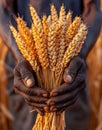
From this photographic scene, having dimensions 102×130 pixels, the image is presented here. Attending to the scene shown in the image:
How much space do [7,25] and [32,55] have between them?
0.44 m

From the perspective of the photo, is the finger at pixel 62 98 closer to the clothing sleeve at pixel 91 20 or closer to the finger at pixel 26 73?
the finger at pixel 26 73

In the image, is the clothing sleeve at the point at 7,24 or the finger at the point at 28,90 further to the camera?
the clothing sleeve at the point at 7,24

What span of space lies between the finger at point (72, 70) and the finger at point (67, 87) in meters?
Result: 0.02

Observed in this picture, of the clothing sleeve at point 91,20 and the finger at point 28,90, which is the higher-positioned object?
the finger at point 28,90

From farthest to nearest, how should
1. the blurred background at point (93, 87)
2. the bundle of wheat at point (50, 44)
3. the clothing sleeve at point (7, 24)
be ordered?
1. the blurred background at point (93, 87)
2. the clothing sleeve at point (7, 24)
3. the bundle of wheat at point (50, 44)

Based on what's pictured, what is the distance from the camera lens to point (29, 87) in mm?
1340

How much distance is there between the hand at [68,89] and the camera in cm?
133

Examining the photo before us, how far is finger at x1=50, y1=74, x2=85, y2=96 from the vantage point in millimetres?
1324

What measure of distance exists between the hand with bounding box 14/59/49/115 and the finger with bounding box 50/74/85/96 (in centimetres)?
3

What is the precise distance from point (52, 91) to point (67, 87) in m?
0.05

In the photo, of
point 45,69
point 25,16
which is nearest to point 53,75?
point 45,69

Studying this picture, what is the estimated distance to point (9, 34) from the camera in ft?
5.52

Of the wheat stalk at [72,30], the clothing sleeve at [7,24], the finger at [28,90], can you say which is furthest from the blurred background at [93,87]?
the wheat stalk at [72,30]

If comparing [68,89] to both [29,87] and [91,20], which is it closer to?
[29,87]
